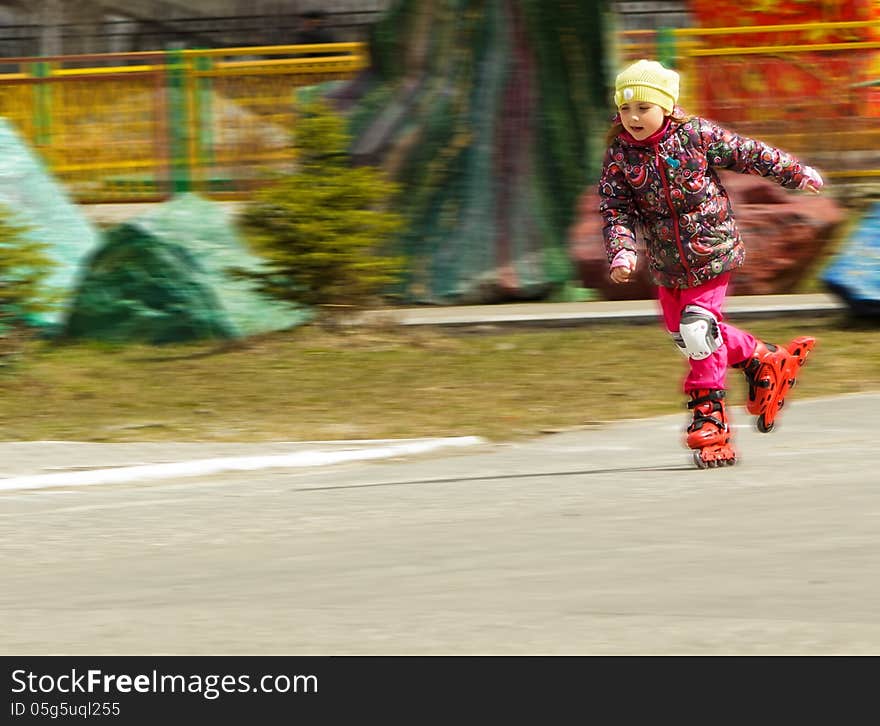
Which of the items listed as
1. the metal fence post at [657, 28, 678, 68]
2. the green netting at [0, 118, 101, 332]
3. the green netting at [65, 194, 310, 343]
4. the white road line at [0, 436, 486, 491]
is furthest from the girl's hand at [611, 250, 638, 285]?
the metal fence post at [657, 28, 678, 68]

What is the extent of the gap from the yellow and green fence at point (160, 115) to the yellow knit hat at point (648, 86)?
1021 cm

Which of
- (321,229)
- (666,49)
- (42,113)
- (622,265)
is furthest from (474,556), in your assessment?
(42,113)

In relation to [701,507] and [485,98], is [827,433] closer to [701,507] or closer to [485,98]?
→ [701,507]

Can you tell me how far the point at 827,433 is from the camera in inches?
296

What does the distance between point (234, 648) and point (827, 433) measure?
13.3 ft

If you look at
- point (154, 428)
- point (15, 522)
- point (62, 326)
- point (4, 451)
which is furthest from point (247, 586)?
point (62, 326)

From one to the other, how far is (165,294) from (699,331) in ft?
18.3

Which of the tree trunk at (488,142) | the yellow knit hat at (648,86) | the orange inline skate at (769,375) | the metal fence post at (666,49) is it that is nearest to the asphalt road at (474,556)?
the orange inline skate at (769,375)

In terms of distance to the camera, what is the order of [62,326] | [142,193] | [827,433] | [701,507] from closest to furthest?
[701,507] < [827,433] < [62,326] < [142,193]

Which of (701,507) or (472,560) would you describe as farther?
(701,507)

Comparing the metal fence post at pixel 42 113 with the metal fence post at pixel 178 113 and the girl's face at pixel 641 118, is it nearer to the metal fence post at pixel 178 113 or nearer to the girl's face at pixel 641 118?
the metal fence post at pixel 178 113

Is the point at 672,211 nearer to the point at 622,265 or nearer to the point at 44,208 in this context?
the point at 622,265

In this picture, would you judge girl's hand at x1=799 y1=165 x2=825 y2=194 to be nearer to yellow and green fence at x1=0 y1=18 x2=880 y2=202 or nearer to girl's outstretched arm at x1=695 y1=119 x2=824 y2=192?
girl's outstretched arm at x1=695 y1=119 x2=824 y2=192

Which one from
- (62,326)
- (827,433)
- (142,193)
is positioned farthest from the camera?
(142,193)
